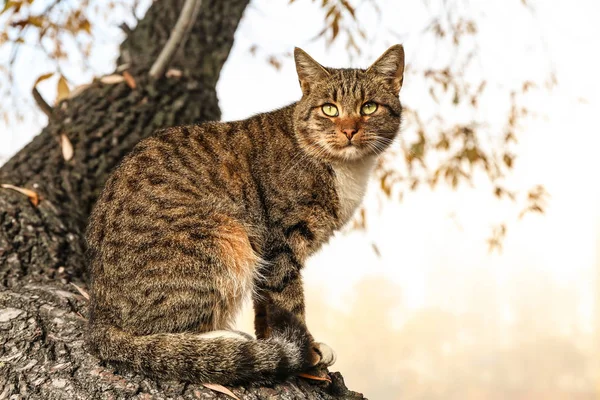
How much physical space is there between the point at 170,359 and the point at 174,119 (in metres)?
2.94

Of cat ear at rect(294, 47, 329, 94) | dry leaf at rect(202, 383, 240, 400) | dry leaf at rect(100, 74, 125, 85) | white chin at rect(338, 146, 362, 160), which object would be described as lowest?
dry leaf at rect(202, 383, 240, 400)

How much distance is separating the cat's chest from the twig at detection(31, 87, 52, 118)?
8.53ft

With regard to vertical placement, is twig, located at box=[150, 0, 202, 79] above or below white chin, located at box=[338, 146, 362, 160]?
above

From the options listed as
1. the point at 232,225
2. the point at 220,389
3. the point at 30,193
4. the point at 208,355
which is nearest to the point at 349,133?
the point at 232,225

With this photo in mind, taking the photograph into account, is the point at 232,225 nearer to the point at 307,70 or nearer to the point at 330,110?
the point at 330,110

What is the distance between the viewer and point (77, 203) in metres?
4.70

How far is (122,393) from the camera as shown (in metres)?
2.87

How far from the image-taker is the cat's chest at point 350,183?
12.1 ft

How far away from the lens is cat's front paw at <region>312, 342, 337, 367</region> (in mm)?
3385

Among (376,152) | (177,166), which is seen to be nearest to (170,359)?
(177,166)

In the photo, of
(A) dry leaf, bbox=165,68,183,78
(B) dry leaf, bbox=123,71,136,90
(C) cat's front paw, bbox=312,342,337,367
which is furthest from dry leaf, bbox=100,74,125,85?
(C) cat's front paw, bbox=312,342,337,367

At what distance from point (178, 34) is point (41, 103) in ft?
4.20

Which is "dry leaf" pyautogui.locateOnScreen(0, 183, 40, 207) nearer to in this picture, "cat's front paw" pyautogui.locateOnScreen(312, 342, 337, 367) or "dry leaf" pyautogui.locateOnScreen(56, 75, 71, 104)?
"dry leaf" pyautogui.locateOnScreen(56, 75, 71, 104)

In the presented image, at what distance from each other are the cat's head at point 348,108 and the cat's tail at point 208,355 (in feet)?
4.01
